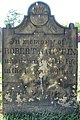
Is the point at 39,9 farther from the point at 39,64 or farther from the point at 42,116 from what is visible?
the point at 42,116

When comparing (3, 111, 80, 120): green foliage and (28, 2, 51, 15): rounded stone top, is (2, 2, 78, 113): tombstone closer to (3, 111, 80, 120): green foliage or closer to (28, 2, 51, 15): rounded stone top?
(28, 2, 51, 15): rounded stone top

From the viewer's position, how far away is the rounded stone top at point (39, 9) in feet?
17.9

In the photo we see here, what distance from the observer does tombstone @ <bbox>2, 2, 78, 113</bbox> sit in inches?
215

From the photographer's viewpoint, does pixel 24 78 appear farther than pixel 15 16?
No

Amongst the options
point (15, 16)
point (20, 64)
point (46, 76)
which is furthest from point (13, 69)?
point (15, 16)

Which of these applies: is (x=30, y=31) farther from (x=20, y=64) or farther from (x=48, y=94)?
(x=48, y=94)

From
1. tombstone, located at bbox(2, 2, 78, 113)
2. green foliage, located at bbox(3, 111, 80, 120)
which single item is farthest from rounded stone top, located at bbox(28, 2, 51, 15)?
green foliage, located at bbox(3, 111, 80, 120)

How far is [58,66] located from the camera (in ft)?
18.1

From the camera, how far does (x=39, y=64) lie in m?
5.52

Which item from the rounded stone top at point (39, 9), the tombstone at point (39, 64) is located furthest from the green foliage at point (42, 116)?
the rounded stone top at point (39, 9)

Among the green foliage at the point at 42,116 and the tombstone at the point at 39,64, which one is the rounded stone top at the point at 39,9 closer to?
the tombstone at the point at 39,64

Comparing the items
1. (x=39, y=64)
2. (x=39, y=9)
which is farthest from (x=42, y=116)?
(x=39, y=9)

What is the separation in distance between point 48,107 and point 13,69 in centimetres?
92

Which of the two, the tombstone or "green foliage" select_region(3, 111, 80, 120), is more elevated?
the tombstone
